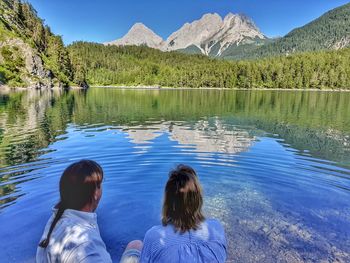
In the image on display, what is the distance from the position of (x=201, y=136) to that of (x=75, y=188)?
2361 cm

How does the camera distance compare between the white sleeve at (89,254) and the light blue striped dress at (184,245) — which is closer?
the white sleeve at (89,254)

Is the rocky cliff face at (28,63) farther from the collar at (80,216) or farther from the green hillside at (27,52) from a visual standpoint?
the collar at (80,216)

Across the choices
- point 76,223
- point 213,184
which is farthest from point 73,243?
point 213,184

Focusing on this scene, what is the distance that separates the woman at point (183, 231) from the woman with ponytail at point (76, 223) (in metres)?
0.89

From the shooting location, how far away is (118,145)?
2212 centimetres

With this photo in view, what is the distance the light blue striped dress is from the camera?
13.1ft

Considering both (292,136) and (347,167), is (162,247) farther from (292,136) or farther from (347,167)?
(292,136)

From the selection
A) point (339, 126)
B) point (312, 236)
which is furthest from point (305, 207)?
point (339, 126)

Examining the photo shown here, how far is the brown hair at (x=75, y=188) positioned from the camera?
346 centimetres

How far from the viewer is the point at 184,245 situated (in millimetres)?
4020

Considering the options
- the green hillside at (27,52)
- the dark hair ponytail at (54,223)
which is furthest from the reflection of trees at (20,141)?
the green hillside at (27,52)

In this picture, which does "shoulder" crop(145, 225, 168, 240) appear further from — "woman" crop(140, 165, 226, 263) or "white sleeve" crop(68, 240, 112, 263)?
"white sleeve" crop(68, 240, 112, 263)

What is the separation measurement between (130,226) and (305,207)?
6899 millimetres

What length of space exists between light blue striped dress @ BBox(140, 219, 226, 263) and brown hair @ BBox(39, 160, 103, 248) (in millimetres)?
1195
